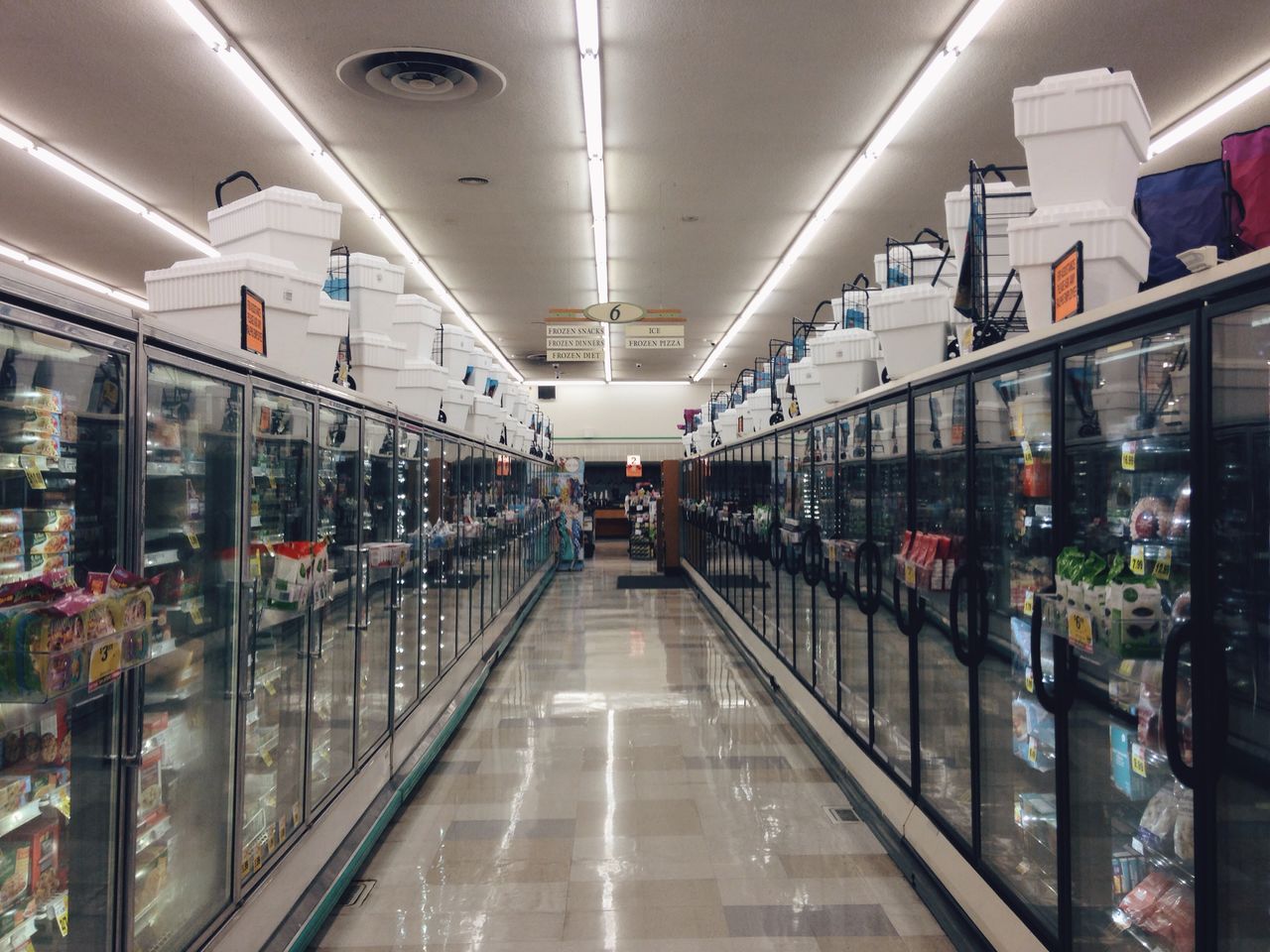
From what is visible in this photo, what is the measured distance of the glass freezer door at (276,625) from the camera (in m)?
2.73

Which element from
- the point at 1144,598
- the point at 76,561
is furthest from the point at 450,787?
the point at 1144,598

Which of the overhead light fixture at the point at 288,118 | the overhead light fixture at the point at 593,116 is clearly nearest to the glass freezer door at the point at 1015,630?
the overhead light fixture at the point at 593,116

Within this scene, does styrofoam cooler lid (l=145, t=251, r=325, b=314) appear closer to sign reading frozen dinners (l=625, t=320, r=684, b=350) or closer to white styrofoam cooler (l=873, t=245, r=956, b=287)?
white styrofoam cooler (l=873, t=245, r=956, b=287)

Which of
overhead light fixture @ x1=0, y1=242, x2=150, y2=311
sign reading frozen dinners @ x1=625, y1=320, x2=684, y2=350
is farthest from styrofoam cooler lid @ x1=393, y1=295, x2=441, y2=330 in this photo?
sign reading frozen dinners @ x1=625, y1=320, x2=684, y2=350

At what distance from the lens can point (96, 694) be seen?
1.84 m

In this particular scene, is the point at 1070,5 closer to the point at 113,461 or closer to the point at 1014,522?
the point at 1014,522

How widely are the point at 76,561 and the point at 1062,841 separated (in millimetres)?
2474

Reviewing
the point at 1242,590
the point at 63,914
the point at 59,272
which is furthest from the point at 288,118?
the point at 1242,590

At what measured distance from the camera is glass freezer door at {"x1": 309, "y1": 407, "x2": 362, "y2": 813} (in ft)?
11.5

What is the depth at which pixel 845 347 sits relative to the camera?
4918 millimetres

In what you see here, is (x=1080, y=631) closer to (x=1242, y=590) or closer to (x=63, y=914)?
(x=1242, y=590)

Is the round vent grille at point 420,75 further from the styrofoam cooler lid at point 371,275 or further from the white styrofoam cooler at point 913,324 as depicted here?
the white styrofoam cooler at point 913,324

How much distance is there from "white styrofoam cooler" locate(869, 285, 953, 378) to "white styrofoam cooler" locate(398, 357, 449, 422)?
2.74 metres

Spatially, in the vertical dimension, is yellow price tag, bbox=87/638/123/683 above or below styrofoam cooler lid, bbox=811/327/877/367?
below
